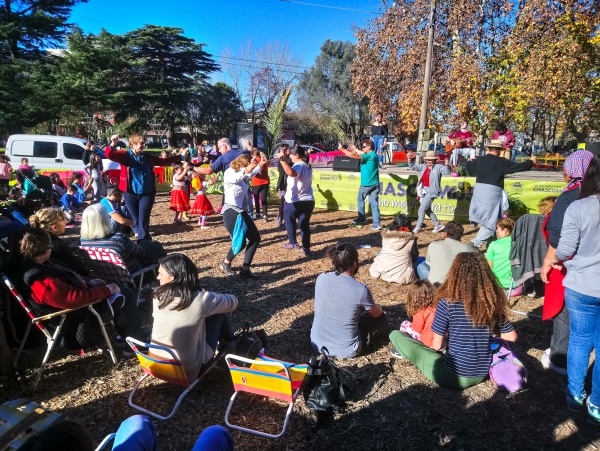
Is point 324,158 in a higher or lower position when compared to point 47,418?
higher

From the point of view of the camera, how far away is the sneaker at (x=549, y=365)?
330 cm

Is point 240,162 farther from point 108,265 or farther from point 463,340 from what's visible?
point 463,340

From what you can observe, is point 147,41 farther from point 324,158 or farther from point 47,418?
point 47,418

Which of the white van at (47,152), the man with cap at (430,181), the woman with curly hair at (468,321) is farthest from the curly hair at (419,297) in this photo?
the white van at (47,152)

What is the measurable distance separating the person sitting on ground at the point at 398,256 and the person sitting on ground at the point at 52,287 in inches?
132

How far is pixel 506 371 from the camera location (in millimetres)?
3016

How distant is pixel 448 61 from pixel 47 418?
700 inches

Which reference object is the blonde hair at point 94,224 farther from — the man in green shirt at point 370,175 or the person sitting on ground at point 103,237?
the man in green shirt at point 370,175

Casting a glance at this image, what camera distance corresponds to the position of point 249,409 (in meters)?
2.86

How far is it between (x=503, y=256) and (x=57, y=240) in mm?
4806

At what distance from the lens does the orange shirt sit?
3400mm

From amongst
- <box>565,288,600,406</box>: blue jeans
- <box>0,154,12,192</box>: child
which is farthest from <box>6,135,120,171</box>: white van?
<box>565,288,600,406</box>: blue jeans

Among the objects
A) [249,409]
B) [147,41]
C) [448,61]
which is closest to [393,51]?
[448,61]

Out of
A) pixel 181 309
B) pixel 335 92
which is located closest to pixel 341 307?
pixel 181 309
